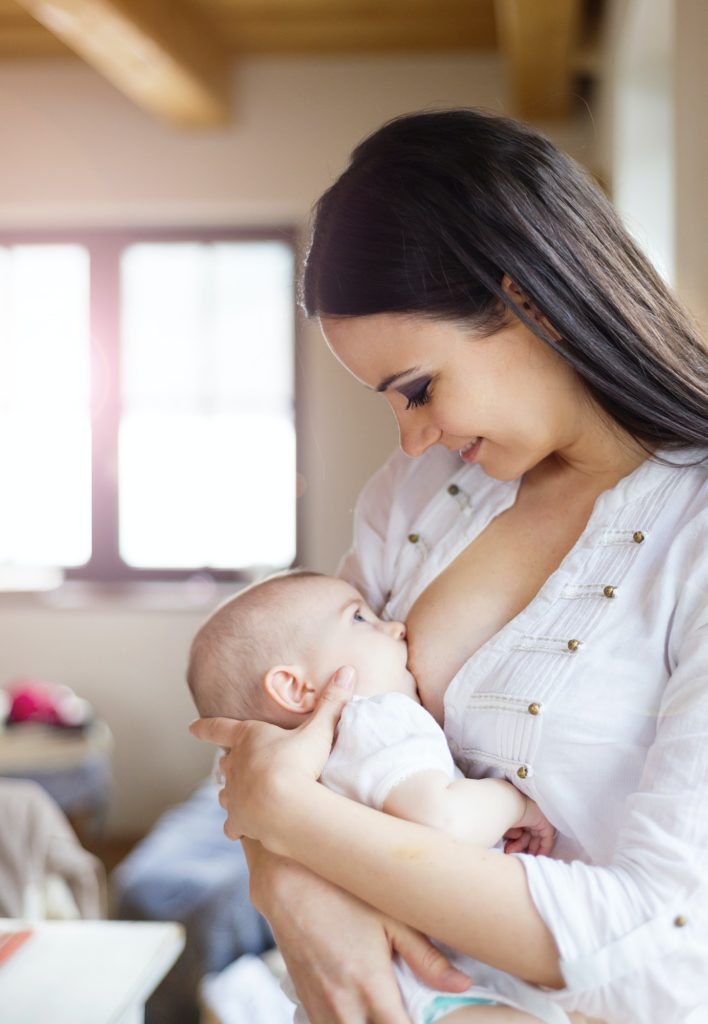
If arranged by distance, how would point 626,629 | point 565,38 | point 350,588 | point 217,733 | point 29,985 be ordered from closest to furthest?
point 626,629 < point 217,733 < point 350,588 < point 29,985 < point 565,38

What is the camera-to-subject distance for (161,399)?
4.50 m

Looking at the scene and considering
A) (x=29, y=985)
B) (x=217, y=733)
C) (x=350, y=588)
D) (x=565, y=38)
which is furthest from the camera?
(x=565, y=38)

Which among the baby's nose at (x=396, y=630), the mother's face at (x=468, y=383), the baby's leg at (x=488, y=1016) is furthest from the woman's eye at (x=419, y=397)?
the baby's leg at (x=488, y=1016)

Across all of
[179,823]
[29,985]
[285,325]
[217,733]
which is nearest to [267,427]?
[285,325]

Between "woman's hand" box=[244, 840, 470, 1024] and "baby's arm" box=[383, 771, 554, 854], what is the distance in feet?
0.32

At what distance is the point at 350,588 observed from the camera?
124 centimetres

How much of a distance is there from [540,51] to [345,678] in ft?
8.96

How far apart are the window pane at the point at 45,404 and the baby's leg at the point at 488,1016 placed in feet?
12.5

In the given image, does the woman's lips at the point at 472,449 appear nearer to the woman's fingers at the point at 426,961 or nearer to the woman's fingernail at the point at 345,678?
the woman's fingernail at the point at 345,678

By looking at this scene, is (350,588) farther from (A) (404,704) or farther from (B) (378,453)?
(B) (378,453)

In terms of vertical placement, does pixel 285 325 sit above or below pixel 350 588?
above

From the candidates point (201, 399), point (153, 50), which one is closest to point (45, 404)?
point (201, 399)

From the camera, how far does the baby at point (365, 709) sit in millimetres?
940

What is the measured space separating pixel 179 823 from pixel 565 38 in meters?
2.66
